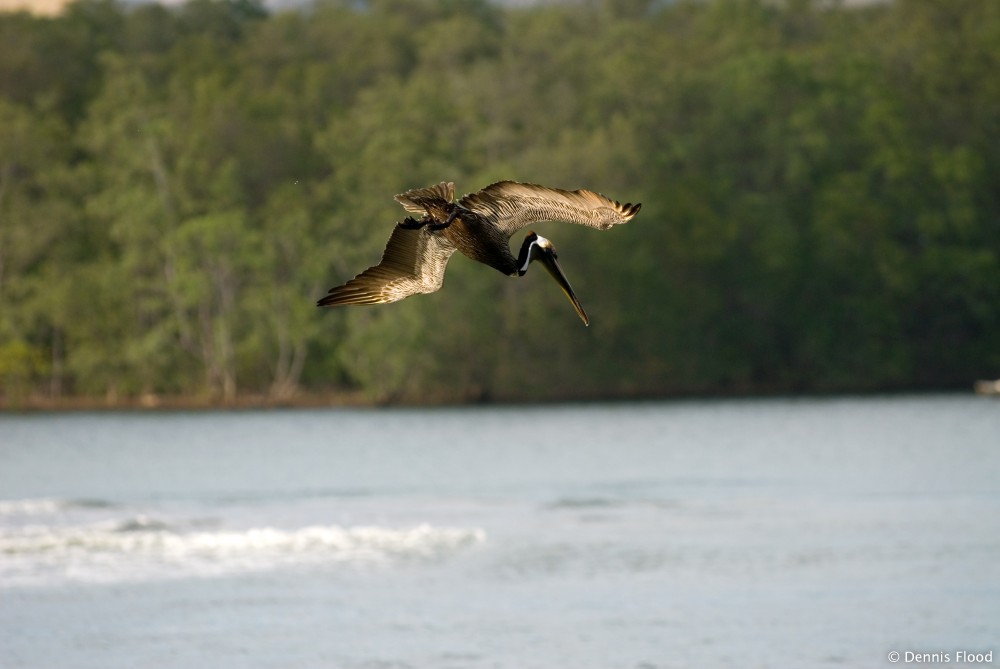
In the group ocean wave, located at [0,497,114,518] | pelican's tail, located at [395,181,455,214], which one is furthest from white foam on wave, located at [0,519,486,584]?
pelican's tail, located at [395,181,455,214]

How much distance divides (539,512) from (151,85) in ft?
170

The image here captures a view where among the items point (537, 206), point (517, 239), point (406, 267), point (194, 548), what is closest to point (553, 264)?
point (537, 206)

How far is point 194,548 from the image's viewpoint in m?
32.8

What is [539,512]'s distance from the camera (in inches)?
1526

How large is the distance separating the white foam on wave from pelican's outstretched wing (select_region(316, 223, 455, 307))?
59.4 feet

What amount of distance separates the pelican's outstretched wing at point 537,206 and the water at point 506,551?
10946 mm

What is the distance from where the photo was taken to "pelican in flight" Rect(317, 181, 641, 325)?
37.2ft

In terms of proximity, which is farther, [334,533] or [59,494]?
[59,494]

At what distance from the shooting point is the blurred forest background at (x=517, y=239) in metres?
73.0

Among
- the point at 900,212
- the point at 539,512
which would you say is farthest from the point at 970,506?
the point at 900,212

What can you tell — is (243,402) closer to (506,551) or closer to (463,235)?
(506,551)

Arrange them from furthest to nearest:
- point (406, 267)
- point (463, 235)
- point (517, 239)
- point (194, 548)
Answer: point (517, 239)
point (194, 548)
point (406, 267)
point (463, 235)

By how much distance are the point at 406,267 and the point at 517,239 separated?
5537cm

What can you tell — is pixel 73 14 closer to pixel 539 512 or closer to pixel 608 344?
pixel 608 344
